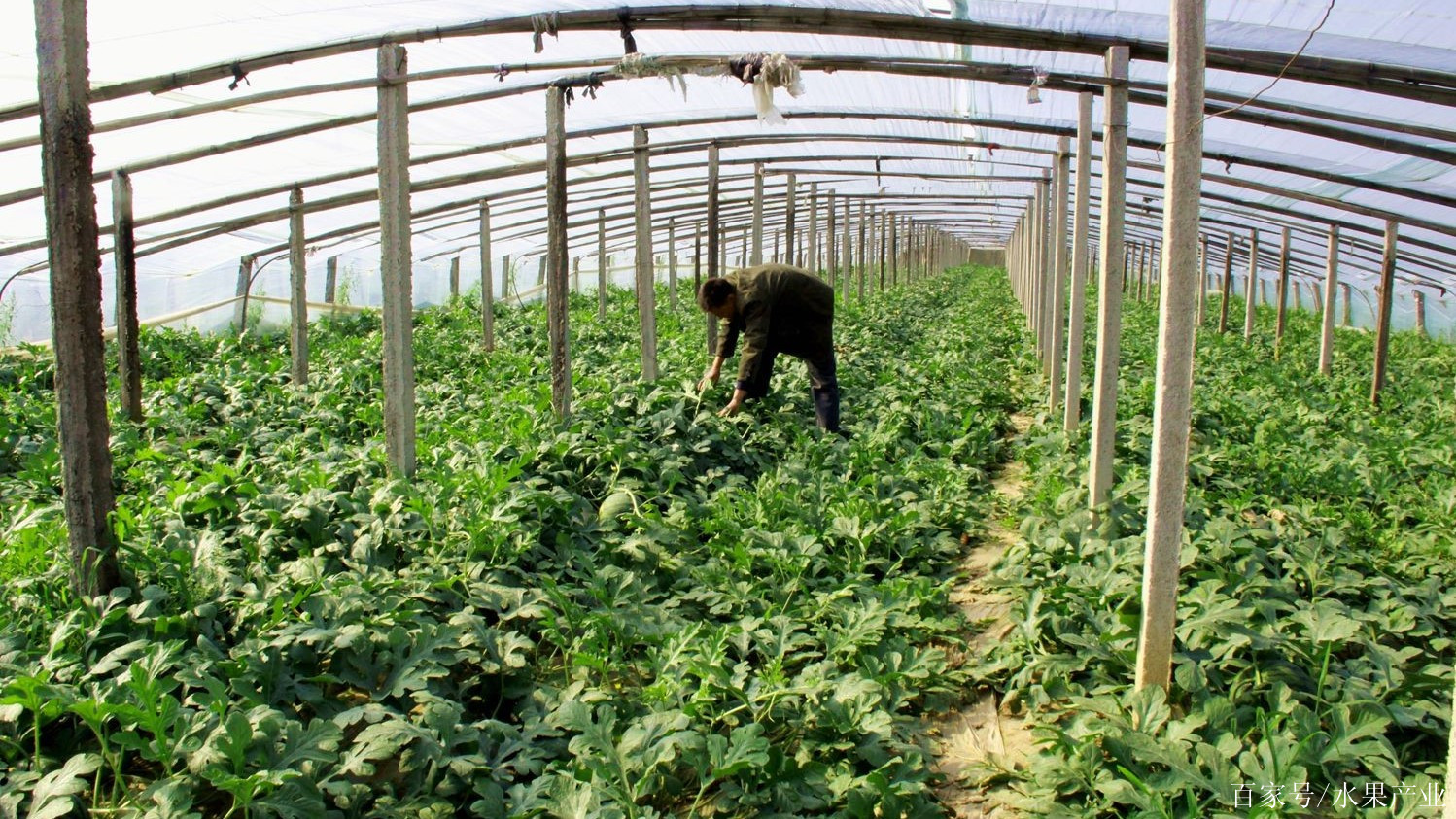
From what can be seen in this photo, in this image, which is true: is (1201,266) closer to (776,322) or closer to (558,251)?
(776,322)

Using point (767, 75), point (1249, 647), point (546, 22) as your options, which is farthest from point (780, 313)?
point (1249, 647)

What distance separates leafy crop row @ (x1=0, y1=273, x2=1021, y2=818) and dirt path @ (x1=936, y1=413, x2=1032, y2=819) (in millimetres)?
128

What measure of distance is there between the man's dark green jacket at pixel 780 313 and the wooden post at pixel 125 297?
179 inches

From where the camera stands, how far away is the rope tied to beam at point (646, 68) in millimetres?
5531

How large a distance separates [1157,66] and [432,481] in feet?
23.4

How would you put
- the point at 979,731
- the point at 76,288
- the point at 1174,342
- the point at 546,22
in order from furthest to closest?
the point at 546,22, the point at 979,731, the point at 76,288, the point at 1174,342

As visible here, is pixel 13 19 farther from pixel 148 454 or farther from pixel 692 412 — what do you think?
pixel 692 412

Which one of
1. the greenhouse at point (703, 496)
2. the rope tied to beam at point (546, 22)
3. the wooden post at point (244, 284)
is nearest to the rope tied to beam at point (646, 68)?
the greenhouse at point (703, 496)

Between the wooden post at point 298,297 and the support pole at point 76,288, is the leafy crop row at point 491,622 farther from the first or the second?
the wooden post at point 298,297

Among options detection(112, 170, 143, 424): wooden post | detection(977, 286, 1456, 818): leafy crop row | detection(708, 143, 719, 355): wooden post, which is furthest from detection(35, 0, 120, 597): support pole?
detection(708, 143, 719, 355): wooden post

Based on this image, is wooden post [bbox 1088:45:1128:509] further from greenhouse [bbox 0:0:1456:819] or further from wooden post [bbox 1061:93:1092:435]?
wooden post [bbox 1061:93:1092:435]

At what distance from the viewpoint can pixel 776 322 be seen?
7.79 meters

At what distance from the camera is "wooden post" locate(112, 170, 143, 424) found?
724cm

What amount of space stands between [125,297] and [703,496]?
4833 millimetres
